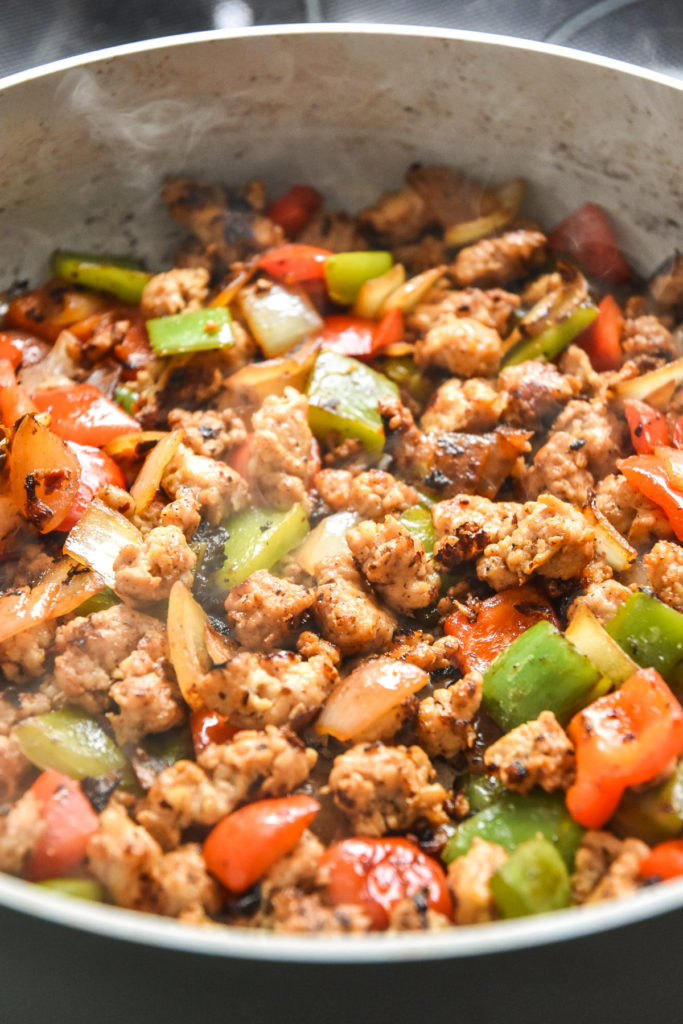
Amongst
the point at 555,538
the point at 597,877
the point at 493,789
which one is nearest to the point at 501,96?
the point at 555,538

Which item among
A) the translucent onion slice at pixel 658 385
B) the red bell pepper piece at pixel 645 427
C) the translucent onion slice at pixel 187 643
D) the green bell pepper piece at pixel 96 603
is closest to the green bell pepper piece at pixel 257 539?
the translucent onion slice at pixel 187 643

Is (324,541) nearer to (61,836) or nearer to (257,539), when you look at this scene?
(257,539)

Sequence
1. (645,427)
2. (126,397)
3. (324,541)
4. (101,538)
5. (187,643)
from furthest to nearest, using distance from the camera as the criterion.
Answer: (126,397)
(645,427)
(324,541)
(101,538)
(187,643)

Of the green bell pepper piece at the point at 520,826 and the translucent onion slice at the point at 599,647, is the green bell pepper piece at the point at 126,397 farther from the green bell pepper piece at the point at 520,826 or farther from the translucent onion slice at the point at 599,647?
the green bell pepper piece at the point at 520,826

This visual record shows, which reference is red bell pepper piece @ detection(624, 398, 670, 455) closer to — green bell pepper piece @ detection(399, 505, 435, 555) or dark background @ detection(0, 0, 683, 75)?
green bell pepper piece @ detection(399, 505, 435, 555)

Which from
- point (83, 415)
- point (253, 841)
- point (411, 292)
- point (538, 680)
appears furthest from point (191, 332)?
point (253, 841)

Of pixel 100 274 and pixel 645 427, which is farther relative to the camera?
pixel 100 274
